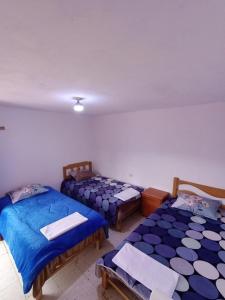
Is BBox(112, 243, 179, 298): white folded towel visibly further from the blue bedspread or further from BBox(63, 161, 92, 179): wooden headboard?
BBox(63, 161, 92, 179): wooden headboard

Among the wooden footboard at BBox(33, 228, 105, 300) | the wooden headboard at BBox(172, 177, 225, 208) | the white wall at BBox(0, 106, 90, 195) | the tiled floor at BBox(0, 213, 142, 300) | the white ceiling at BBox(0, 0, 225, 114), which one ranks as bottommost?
the tiled floor at BBox(0, 213, 142, 300)

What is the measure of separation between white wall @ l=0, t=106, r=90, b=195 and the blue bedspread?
496 millimetres

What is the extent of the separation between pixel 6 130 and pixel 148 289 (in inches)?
120

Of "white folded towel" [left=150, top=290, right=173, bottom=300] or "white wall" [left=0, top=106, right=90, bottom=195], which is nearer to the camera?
"white folded towel" [left=150, top=290, right=173, bottom=300]

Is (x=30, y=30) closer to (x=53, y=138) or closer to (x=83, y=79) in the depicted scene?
(x=83, y=79)

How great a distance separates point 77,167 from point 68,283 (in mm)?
2552

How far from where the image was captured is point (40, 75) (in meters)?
1.24

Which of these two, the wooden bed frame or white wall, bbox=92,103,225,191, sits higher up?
white wall, bbox=92,103,225,191

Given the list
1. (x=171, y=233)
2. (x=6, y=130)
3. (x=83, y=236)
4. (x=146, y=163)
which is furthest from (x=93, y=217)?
(x=6, y=130)

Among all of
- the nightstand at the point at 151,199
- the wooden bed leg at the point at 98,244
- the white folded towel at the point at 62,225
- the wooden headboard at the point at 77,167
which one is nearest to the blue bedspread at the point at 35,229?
the white folded towel at the point at 62,225

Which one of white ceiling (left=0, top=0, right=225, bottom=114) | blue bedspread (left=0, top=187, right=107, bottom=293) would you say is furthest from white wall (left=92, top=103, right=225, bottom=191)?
blue bedspread (left=0, top=187, right=107, bottom=293)

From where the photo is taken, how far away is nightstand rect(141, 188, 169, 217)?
9.32ft

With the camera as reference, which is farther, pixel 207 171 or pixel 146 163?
pixel 146 163

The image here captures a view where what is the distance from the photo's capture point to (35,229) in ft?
6.53
